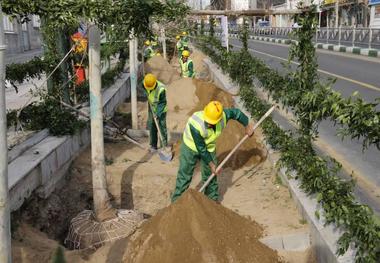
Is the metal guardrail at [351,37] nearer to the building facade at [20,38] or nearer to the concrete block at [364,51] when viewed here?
the concrete block at [364,51]

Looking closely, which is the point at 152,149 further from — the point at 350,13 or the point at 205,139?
the point at 350,13

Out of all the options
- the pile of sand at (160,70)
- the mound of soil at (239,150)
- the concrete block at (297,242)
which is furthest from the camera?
the pile of sand at (160,70)

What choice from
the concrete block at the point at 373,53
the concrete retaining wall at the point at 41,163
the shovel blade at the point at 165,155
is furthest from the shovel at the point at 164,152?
the concrete block at the point at 373,53

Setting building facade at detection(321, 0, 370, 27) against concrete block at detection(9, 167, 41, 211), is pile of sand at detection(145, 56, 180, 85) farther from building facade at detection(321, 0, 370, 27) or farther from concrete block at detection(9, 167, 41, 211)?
building facade at detection(321, 0, 370, 27)

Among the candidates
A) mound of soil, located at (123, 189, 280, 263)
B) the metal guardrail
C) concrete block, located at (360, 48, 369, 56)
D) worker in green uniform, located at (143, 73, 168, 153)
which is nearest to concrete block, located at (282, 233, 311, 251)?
mound of soil, located at (123, 189, 280, 263)

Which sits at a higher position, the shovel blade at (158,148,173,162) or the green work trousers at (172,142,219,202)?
the green work trousers at (172,142,219,202)

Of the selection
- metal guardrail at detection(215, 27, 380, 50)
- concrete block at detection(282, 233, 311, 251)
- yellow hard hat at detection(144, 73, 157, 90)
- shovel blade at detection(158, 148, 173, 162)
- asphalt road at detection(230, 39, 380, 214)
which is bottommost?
shovel blade at detection(158, 148, 173, 162)

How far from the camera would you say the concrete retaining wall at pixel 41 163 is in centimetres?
553

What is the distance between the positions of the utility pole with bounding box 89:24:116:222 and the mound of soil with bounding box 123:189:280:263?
3.40ft

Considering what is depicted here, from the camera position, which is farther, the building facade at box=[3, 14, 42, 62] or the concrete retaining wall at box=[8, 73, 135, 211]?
the building facade at box=[3, 14, 42, 62]

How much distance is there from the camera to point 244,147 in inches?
317

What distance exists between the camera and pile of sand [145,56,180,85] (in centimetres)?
1930

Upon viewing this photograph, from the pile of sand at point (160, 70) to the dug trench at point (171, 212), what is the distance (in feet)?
33.3

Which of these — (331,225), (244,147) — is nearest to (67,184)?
(244,147)
